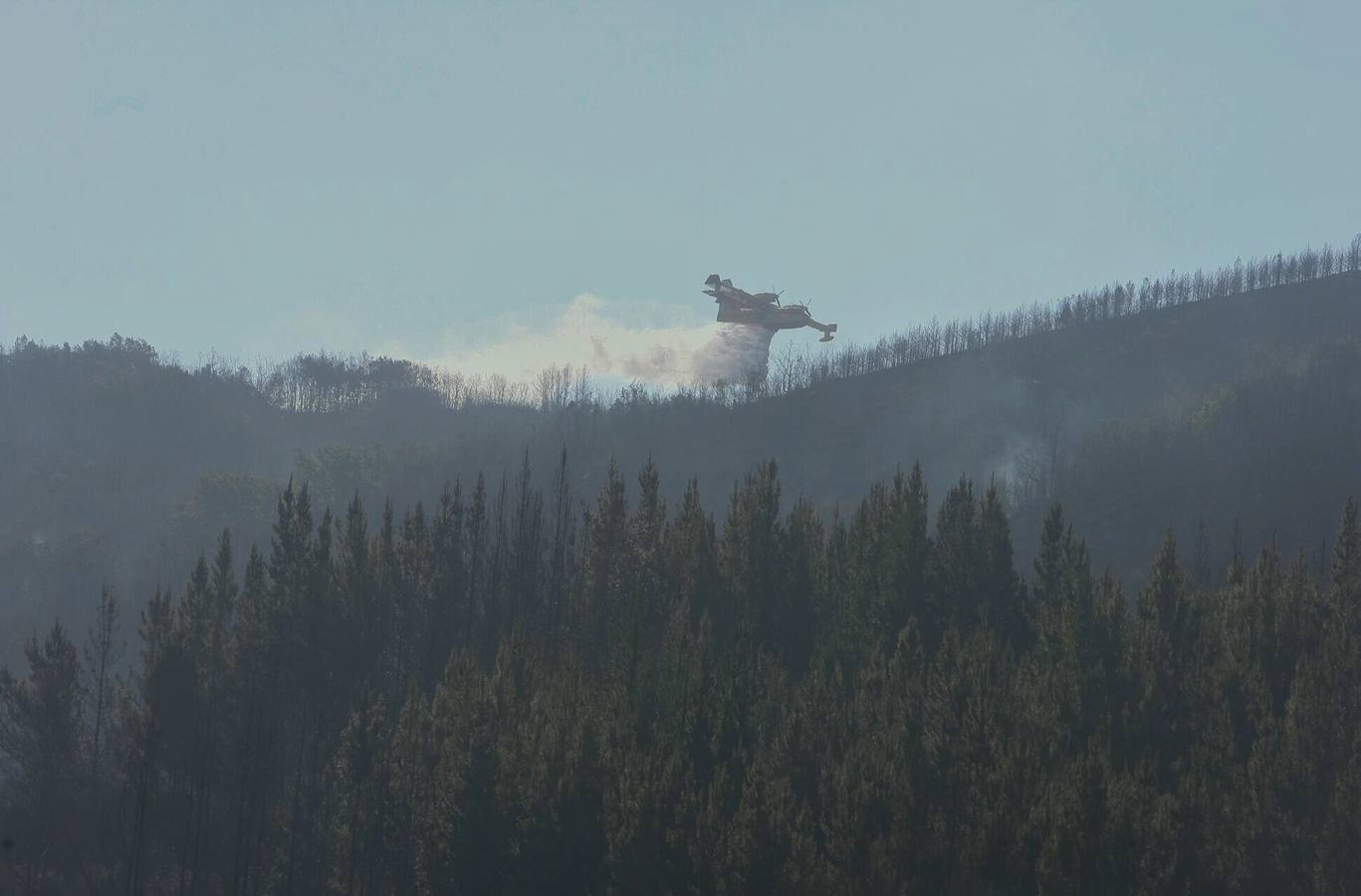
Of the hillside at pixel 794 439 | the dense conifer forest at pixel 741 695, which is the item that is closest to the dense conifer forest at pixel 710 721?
the dense conifer forest at pixel 741 695

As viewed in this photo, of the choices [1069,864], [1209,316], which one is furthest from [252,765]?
[1209,316]

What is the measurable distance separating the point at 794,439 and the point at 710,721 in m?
68.3

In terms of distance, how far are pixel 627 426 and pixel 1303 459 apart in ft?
145

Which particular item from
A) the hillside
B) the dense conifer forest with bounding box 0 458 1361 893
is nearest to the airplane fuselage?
the hillside

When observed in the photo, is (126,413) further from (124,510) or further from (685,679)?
(685,679)

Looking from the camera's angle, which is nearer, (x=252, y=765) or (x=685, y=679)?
(x=685, y=679)

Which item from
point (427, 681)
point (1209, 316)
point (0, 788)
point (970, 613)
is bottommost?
point (0, 788)

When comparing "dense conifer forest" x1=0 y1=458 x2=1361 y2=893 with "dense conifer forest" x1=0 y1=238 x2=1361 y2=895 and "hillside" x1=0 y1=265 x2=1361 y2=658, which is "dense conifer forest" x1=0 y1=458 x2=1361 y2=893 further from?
"hillside" x1=0 y1=265 x2=1361 y2=658

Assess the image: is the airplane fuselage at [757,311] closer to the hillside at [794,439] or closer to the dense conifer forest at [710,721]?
the hillside at [794,439]

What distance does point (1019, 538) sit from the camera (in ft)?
242

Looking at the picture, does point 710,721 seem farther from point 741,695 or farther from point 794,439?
point 794,439

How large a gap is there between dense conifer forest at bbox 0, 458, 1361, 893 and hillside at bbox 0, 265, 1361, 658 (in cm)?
2968

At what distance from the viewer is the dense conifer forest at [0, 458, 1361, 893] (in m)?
23.9

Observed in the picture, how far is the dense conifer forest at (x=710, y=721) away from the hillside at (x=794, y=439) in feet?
97.4
